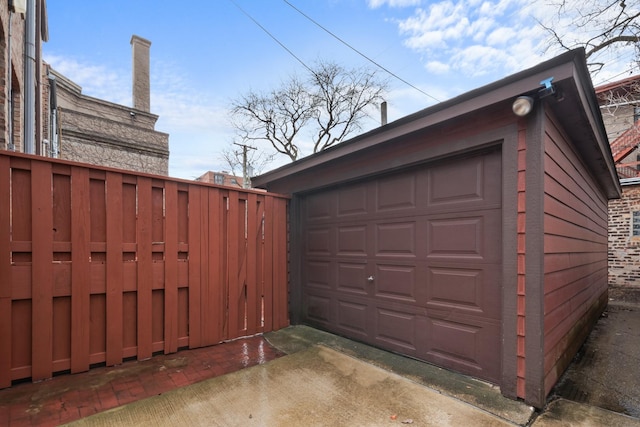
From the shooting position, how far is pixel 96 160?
10.4 metres

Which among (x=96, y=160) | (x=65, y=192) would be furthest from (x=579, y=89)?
(x=96, y=160)

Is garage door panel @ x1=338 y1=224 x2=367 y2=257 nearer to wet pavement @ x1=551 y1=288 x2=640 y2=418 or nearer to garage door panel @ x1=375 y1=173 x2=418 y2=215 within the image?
garage door panel @ x1=375 y1=173 x2=418 y2=215

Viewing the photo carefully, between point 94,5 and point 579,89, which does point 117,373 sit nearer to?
point 579,89

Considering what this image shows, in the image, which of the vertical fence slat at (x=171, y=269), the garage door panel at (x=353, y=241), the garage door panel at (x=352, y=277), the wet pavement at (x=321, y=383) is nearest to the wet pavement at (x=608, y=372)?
the wet pavement at (x=321, y=383)

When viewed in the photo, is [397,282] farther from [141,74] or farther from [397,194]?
[141,74]

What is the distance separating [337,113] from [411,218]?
12266 mm

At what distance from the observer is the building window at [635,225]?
7.19m

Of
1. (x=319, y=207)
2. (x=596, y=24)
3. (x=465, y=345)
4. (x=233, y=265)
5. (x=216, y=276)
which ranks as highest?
(x=596, y=24)

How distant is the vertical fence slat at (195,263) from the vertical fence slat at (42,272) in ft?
3.99

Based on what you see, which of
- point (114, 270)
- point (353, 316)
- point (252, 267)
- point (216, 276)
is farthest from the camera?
point (252, 267)

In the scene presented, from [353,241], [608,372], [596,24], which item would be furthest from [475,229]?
[596,24]

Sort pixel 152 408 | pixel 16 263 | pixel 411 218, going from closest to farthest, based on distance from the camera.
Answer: pixel 152 408
pixel 16 263
pixel 411 218

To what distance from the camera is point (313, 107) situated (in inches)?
564

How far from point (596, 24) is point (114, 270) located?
454 inches
